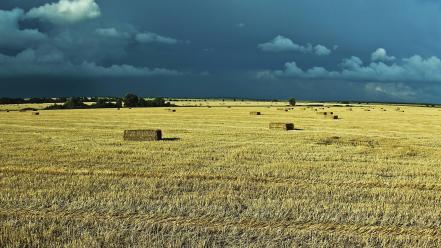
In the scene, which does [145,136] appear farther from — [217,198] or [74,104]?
[74,104]

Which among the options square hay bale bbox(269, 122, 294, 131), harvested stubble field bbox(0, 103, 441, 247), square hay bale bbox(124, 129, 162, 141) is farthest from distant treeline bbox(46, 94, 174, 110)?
harvested stubble field bbox(0, 103, 441, 247)

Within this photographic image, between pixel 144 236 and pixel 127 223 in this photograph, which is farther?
pixel 127 223

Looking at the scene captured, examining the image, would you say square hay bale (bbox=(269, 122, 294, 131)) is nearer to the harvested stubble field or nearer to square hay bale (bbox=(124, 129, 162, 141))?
square hay bale (bbox=(124, 129, 162, 141))

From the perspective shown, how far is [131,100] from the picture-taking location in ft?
315

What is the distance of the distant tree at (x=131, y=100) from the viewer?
94.9 m

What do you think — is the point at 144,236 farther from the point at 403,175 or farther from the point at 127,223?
the point at 403,175

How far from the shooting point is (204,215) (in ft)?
29.9

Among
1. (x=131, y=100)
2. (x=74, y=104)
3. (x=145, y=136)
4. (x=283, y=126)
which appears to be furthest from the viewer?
(x=131, y=100)

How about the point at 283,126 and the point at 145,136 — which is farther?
the point at 283,126

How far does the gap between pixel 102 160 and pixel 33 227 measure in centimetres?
848

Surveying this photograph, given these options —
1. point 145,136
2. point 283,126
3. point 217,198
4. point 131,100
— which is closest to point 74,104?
point 131,100

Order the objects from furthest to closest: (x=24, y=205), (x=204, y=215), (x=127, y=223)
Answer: (x=24, y=205)
(x=204, y=215)
(x=127, y=223)

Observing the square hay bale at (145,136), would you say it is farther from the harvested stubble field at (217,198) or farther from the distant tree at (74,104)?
the distant tree at (74,104)

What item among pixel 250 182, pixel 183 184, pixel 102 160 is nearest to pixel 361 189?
pixel 250 182
